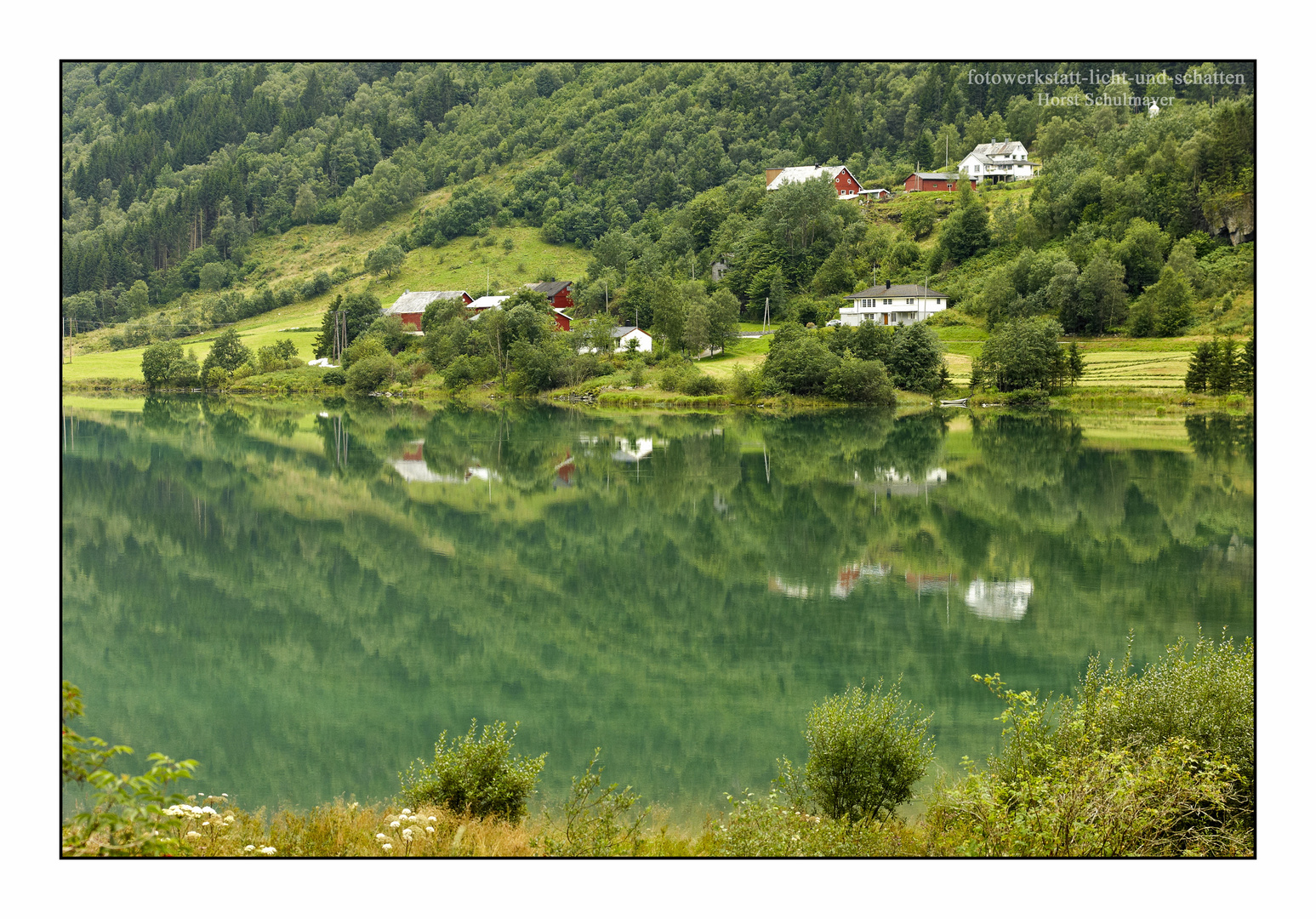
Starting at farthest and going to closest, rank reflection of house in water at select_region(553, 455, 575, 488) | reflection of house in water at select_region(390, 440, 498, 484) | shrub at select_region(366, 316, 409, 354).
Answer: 1. shrub at select_region(366, 316, 409, 354)
2. reflection of house in water at select_region(390, 440, 498, 484)
3. reflection of house in water at select_region(553, 455, 575, 488)

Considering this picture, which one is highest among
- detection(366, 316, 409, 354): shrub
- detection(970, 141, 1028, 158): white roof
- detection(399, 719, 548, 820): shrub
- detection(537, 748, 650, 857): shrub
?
detection(970, 141, 1028, 158): white roof

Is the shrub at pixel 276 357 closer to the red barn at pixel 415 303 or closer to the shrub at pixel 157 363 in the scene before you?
the shrub at pixel 157 363

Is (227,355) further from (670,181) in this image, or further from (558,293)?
(670,181)

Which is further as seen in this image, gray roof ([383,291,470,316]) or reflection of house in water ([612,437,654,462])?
gray roof ([383,291,470,316])

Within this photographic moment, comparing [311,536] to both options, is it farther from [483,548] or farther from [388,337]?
[388,337]

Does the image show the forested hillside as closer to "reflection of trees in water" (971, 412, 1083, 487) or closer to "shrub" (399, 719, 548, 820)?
"reflection of trees in water" (971, 412, 1083, 487)

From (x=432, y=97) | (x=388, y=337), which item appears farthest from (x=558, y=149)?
(x=388, y=337)

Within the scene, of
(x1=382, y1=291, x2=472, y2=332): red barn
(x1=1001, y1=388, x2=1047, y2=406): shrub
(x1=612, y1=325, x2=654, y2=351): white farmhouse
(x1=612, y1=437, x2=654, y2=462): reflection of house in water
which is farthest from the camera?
(x1=382, y1=291, x2=472, y2=332): red barn

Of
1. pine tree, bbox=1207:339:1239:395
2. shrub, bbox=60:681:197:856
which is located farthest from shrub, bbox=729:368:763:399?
shrub, bbox=60:681:197:856
